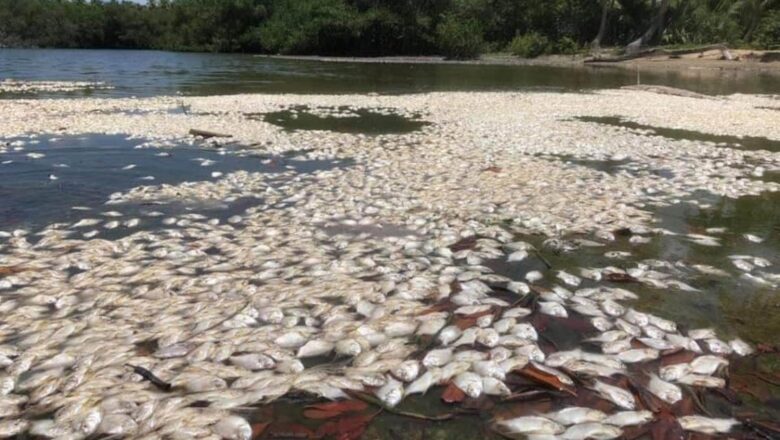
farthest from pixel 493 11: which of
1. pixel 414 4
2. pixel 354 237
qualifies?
pixel 354 237

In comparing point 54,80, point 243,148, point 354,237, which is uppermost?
point 54,80

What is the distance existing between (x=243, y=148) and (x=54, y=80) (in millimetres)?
22149

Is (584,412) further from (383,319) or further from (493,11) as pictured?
(493,11)

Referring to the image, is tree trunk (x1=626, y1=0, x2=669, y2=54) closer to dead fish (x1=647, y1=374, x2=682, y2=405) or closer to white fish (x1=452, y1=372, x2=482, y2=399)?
dead fish (x1=647, y1=374, x2=682, y2=405)

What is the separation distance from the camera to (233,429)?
134 inches

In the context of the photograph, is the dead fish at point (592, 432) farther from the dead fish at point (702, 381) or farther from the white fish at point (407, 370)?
the white fish at point (407, 370)

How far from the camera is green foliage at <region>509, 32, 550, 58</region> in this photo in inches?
2459

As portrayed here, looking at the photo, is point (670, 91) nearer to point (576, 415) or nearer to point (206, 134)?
point (206, 134)

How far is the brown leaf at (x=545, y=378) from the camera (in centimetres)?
383

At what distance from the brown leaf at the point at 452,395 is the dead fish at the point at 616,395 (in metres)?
0.86

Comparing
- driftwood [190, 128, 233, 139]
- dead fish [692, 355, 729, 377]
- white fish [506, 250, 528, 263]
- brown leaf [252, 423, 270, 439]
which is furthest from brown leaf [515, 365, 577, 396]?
driftwood [190, 128, 233, 139]

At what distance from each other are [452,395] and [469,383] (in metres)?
0.15

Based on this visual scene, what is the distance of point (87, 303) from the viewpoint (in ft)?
16.6

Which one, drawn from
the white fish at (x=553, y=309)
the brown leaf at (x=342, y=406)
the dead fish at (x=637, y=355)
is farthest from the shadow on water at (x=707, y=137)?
the brown leaf at (x=342, y=406)
